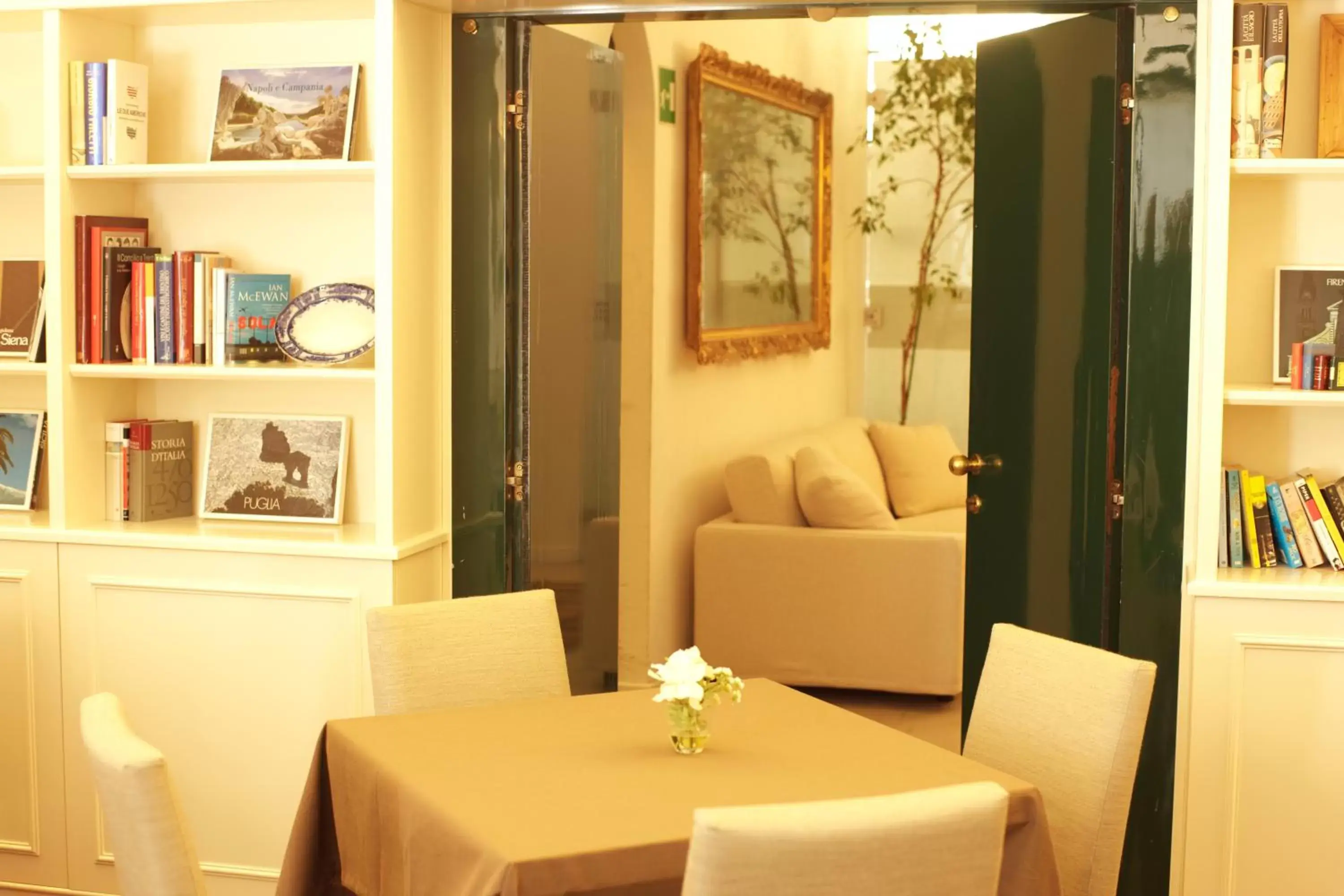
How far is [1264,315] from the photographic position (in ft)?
11.9

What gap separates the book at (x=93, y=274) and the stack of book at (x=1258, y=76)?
274 centimetres

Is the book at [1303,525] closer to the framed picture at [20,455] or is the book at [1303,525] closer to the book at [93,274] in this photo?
the book at [93,274]

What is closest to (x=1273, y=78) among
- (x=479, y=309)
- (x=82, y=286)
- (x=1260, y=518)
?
(x=1260, y=518)

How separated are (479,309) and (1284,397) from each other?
1.93 meters

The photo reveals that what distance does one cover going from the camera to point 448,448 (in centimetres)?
387

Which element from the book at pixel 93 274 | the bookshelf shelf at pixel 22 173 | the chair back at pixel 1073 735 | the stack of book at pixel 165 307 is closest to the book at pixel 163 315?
the stack of book at pixel 165 307

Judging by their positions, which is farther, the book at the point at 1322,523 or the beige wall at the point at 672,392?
the beige wall at the point at 672,392

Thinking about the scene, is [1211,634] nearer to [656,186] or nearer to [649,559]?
[649,559]

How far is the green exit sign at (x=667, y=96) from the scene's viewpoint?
535cm

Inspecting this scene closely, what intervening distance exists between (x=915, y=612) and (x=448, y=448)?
7.45ft

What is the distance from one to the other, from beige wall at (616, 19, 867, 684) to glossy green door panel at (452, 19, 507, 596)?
1498 mm

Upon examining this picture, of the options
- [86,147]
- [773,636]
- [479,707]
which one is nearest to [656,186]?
[773,636]

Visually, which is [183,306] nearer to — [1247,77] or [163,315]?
→ [163,315]

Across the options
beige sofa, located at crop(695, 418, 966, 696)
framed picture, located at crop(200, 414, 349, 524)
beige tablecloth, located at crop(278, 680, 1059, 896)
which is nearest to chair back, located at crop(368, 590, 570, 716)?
beige tablecloth, located at crop(278, 680, 1059, 896)
